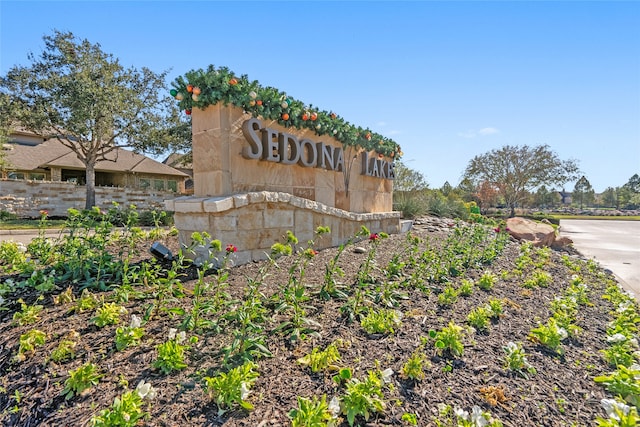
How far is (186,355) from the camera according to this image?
1.90m

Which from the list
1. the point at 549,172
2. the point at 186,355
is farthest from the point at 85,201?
the point at 549,172

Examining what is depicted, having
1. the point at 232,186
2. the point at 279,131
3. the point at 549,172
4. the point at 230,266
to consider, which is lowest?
the point at 230,266

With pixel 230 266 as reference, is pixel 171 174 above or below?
above

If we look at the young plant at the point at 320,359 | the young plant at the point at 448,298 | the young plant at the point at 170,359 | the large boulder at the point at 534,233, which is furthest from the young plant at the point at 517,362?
the large boulder at the point at 534,233

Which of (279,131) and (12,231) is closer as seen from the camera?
(279,131)

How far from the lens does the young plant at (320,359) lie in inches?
71.9

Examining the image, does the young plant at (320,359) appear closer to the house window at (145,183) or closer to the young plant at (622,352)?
the young plant at (622,352)

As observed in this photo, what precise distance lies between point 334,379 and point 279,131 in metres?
3.54

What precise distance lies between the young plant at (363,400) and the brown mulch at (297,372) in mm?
57

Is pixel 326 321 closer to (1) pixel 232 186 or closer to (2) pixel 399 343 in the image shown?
(2) pixel 399 343

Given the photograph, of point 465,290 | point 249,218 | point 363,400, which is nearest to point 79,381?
point 363,400

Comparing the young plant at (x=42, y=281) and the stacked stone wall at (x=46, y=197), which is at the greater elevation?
the stacked stone wall at (x=46, y=197)

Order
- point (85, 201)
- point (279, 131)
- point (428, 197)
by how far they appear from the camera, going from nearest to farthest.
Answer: point (279, 131) → point (428, 197) → point (85, 201)

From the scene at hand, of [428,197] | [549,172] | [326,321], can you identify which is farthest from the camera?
[549,172]
